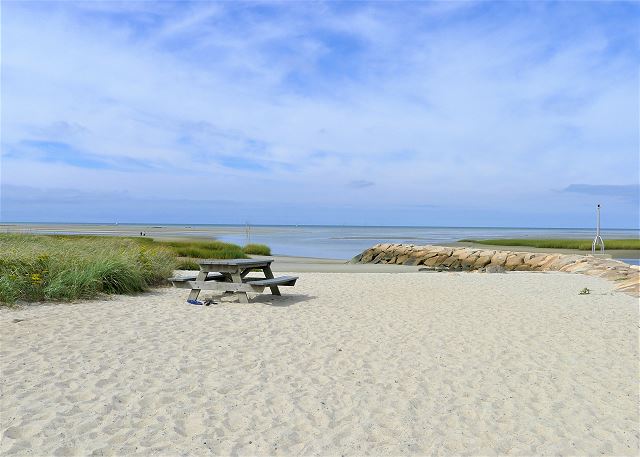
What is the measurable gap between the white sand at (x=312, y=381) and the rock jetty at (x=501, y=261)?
25.8ft

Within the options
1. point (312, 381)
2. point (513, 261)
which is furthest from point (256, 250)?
point (312, 381)

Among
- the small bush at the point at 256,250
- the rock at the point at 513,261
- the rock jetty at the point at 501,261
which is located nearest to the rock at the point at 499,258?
the rock jetty at the point at 501,261

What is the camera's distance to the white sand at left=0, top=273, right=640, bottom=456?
394 cm

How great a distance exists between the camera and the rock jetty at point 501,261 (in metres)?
16.3

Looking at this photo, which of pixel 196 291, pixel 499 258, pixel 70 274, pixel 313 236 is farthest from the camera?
pixel 313 236

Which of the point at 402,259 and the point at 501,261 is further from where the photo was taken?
the point at 402,259

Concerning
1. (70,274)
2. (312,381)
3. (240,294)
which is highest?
(70,274)

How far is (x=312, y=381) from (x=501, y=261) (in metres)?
20.4

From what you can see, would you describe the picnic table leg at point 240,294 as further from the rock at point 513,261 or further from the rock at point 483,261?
the rock at point 483,261

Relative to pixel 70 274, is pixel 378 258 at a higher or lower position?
lower

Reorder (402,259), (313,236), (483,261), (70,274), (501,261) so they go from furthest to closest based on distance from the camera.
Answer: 1. (313,236)
2. (402,259)
3. (483,261)
4. (501,261)
5. (70,274)

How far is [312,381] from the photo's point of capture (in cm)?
520

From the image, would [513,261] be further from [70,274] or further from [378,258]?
[70,274]

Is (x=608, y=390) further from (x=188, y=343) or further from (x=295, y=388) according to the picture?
(x=188, y=343)
